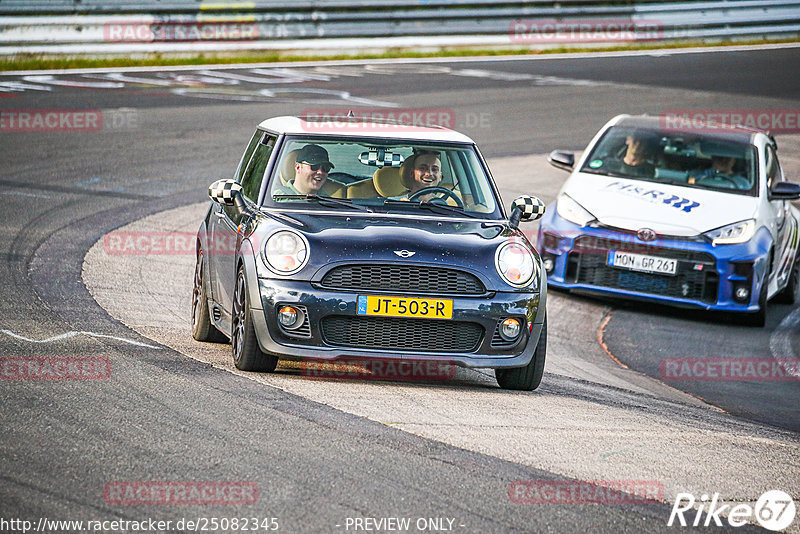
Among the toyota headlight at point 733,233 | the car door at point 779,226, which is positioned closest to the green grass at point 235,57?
the car door at point 779,226

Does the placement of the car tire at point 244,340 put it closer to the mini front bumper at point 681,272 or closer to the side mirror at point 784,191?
the mini front bumper at point 681,272

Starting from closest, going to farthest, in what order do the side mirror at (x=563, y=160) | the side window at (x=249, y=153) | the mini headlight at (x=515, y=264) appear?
1. the mini headlight at (x=515, y=264)
2. the side window at (x=249, y=153)
3. the side mirror at (x=563, y=160)

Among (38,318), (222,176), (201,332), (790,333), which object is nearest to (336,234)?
(201,332)

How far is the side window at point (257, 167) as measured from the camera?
8.25 meters

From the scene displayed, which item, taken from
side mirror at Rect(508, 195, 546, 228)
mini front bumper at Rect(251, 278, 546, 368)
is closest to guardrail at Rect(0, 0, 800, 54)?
side mirror at Rect(508, 195, 546, 228)

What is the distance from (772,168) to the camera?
42.4ft

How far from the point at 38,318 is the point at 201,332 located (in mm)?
1089

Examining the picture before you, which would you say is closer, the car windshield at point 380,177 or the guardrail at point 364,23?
the car windshield at point 380,177

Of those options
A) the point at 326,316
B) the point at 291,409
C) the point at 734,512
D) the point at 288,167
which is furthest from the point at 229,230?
the point at 734,512

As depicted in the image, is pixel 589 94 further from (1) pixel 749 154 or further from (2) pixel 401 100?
(1) pixel 749 154

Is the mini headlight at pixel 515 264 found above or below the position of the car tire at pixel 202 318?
above

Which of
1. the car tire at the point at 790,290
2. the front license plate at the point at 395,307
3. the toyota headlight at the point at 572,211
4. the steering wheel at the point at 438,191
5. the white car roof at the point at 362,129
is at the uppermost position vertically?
the white car roof at the point at 362,129

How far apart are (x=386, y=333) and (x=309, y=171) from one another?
146 cm

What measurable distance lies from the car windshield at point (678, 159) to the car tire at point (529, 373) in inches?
208
